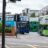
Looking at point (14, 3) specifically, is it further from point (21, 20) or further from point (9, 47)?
point (21, 20)

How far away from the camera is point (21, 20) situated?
130ft

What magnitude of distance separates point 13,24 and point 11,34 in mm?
2343

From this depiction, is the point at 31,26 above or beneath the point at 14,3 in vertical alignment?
beneath

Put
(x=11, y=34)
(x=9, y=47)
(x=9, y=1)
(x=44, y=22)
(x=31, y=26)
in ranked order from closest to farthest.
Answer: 1. (x=9, y=1)
2. (x=9, y=47)
3. (x=11, y=34)
4. (x=44, y=22)
5. (x=31, y=26)

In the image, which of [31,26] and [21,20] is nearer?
[21,20]

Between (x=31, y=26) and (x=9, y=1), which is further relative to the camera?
(x=31, y=26)

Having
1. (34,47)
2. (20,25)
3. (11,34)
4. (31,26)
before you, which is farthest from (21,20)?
(34,47)

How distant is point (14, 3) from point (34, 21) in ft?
119

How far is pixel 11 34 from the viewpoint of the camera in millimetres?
31375

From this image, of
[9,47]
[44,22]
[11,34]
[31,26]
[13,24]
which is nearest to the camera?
[9,47]

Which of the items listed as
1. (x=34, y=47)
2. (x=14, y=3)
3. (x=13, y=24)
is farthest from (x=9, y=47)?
(x=13, y=24)

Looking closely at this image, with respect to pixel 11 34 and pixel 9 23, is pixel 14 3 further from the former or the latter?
pixel 9 23

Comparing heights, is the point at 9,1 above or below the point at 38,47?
above

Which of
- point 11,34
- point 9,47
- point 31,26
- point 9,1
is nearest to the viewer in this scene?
point 9,1
